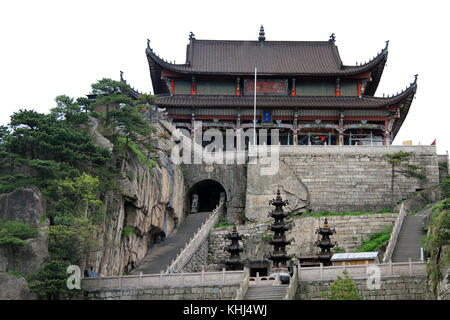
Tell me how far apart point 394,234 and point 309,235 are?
588cm

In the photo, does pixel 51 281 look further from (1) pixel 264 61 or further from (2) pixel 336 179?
(1) pixel 264 61

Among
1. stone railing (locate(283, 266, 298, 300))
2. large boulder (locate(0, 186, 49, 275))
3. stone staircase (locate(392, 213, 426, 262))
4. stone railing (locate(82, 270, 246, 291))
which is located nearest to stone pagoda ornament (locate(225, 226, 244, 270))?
stone railing (locate(82, 270, 246, 291))

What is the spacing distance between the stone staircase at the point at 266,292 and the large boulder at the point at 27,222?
28.7 ft

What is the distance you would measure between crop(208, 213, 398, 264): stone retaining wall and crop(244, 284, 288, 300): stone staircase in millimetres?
10175

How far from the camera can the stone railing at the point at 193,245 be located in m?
36.0

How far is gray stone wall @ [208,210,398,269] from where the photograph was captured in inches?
1638

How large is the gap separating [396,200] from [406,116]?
15.3m

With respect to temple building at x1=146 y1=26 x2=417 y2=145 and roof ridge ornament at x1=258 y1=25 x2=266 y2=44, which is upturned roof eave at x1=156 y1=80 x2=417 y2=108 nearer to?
temple building at x1=146 y1=26 x2=417 y2=145

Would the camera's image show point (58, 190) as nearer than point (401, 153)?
Yes

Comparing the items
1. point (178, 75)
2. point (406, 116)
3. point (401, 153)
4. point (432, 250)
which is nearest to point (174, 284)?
point (432, 250)

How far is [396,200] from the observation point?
46219mm

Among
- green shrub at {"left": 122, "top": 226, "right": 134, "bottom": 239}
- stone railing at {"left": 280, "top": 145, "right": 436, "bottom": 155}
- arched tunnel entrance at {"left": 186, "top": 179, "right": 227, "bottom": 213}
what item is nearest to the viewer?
green shrub at {"left": 122, "top": 226, "right": 134, "bottom": 239}

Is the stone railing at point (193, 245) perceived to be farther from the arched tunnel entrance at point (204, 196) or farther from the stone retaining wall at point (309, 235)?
the arched tunnel entrance at point (204, 196)
